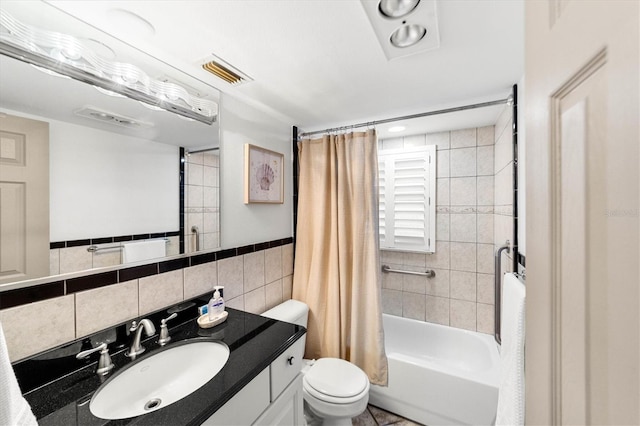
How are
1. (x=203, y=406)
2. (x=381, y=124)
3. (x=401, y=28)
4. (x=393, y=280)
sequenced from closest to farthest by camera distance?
(x=203, y=406), (x=401, y=28), (x=381, y=124), (x=393, y=280)

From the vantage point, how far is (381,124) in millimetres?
2018

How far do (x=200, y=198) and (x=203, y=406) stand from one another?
1032 millimetres

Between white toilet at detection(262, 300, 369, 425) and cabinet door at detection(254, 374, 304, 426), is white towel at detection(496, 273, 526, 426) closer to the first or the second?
white toilet at detection(262, 300, 369, 425)

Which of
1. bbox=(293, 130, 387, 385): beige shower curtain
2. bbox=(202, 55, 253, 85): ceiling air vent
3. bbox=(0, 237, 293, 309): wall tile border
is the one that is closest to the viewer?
bbox=(0, 237, 293, 309): wall tile border

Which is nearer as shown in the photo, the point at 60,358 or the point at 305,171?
the point at 60,358

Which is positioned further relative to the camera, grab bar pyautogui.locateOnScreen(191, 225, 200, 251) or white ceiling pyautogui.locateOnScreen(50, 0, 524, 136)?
grab bar pyautogui.locateOnScreen(191, 225, 200, 251)

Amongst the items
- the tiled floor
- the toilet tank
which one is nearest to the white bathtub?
the tiled floor

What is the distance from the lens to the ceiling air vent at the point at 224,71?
1235 mm

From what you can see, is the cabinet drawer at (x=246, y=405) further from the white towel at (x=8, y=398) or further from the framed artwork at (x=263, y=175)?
the framed artwork at (x=263, y=175)

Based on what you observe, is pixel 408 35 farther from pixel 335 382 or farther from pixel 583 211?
pixel 335 382

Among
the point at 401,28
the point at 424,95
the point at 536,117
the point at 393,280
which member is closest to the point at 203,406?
the point at 536,117

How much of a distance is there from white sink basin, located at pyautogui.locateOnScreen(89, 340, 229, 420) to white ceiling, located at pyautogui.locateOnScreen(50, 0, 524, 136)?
1.34 m

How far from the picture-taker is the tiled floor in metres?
1.76

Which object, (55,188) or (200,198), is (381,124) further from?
(55,188)
